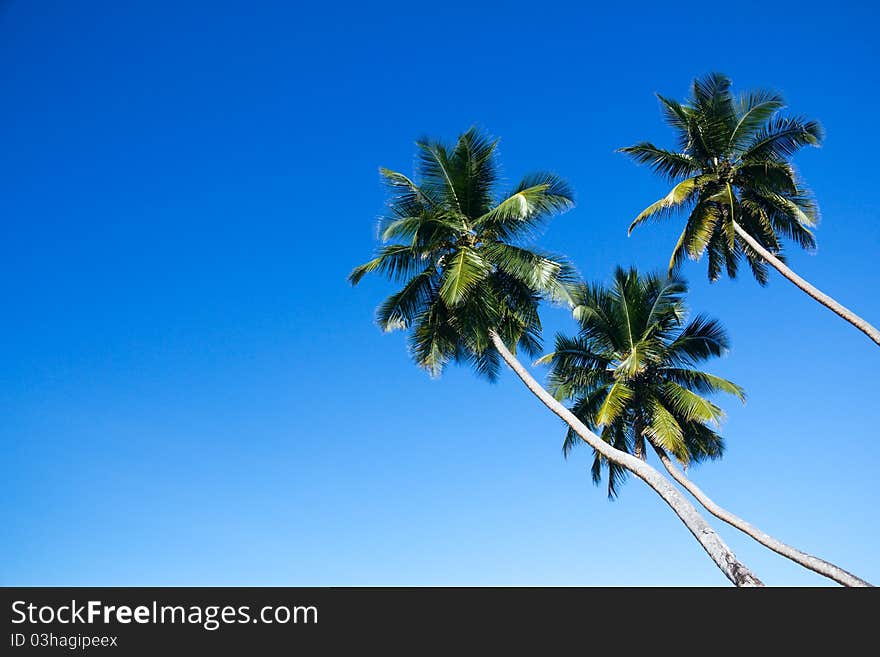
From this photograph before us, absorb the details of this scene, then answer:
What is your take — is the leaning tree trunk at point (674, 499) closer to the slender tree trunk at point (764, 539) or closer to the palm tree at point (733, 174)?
the slender tree trunk at point (764, 539)

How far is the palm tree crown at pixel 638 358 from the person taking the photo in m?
19.4

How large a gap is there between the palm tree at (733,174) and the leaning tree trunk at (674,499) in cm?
715

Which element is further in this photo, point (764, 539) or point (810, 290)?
point (810, 290)

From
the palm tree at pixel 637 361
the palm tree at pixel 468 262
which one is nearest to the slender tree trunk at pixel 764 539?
the palm tree at pixel 637 361

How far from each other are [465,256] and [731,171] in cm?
924

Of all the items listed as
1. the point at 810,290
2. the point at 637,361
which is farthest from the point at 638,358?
the point at 810,290

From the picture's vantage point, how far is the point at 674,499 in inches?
505

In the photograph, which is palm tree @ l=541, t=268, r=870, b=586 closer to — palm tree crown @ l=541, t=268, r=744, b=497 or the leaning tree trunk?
palm tree crown @ l=541, t=268, r=744, b=497

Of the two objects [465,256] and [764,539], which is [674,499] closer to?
[764,539]

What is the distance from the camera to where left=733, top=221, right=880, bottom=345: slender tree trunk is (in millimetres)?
15586

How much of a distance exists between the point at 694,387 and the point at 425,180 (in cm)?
1097

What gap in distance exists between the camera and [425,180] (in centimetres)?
1780
